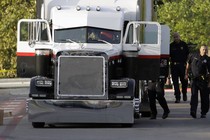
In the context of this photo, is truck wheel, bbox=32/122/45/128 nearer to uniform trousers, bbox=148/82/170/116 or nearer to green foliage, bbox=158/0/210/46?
uniform trousers, bbox=148/82/170/116

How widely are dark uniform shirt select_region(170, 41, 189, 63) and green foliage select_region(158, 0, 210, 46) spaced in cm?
1914

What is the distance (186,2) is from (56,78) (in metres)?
28.6

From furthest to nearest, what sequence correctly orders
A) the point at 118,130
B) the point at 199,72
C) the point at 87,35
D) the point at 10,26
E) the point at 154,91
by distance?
the point at 10,26 < the point at 199,72 < the point at 154,91 < the point at 87,35 < the point at 118,130

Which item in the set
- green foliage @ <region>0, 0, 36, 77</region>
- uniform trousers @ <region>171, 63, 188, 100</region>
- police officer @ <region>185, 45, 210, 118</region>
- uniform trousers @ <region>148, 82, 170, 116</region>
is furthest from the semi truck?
green foliage @ <region>0, 0, 36, 77</region>

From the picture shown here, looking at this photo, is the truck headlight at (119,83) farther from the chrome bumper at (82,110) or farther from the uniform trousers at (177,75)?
the uniform trousers at (177,75)

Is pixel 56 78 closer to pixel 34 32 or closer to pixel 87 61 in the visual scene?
pixel 87 61

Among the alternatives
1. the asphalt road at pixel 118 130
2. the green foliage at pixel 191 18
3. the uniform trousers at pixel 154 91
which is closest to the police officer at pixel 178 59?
the asphalt road at pixel 118 130

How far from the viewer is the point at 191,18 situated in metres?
42.2

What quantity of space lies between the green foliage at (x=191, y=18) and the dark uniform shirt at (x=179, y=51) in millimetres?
19135

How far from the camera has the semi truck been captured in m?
14.9

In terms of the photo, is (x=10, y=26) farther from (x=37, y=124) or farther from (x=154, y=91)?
(x=37, y=124)

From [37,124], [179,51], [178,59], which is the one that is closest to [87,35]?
[37,124]

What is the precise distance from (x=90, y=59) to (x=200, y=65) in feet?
11.8

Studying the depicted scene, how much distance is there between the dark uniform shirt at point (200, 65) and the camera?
1745cm
